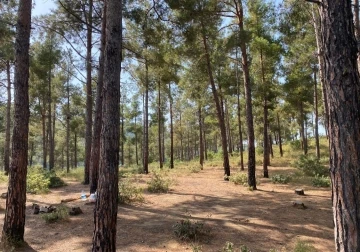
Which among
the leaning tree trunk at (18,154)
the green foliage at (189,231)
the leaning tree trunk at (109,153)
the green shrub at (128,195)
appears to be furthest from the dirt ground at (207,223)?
the leaning tree trunk at (109,153)

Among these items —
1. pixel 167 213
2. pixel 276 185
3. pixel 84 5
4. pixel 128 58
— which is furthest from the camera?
pixel 276 185

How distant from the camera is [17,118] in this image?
562cm

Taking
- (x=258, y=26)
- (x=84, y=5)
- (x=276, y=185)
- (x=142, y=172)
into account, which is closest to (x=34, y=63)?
(x=84, y=5)

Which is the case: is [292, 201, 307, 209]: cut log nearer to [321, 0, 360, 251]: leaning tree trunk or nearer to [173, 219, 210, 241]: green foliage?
[173, 219, 210, 241]: green foliage

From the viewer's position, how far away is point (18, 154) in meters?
5.62

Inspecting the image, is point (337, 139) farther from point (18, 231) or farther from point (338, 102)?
point (18, 231)

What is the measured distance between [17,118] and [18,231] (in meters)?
2.25

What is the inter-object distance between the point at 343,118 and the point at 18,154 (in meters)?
5.60

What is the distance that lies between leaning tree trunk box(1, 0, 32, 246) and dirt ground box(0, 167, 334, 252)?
0.53 meters

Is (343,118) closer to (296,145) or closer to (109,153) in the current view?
(109,153)

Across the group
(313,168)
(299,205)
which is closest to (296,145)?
(313,168)

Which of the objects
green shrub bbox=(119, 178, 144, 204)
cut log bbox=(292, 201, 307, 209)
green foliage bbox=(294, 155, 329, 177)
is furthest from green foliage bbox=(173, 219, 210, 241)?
green foliage bbox=(294, 155, 329, 177)

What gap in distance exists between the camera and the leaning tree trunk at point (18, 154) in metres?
5.55

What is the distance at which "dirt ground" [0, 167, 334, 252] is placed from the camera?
583 centimetres
